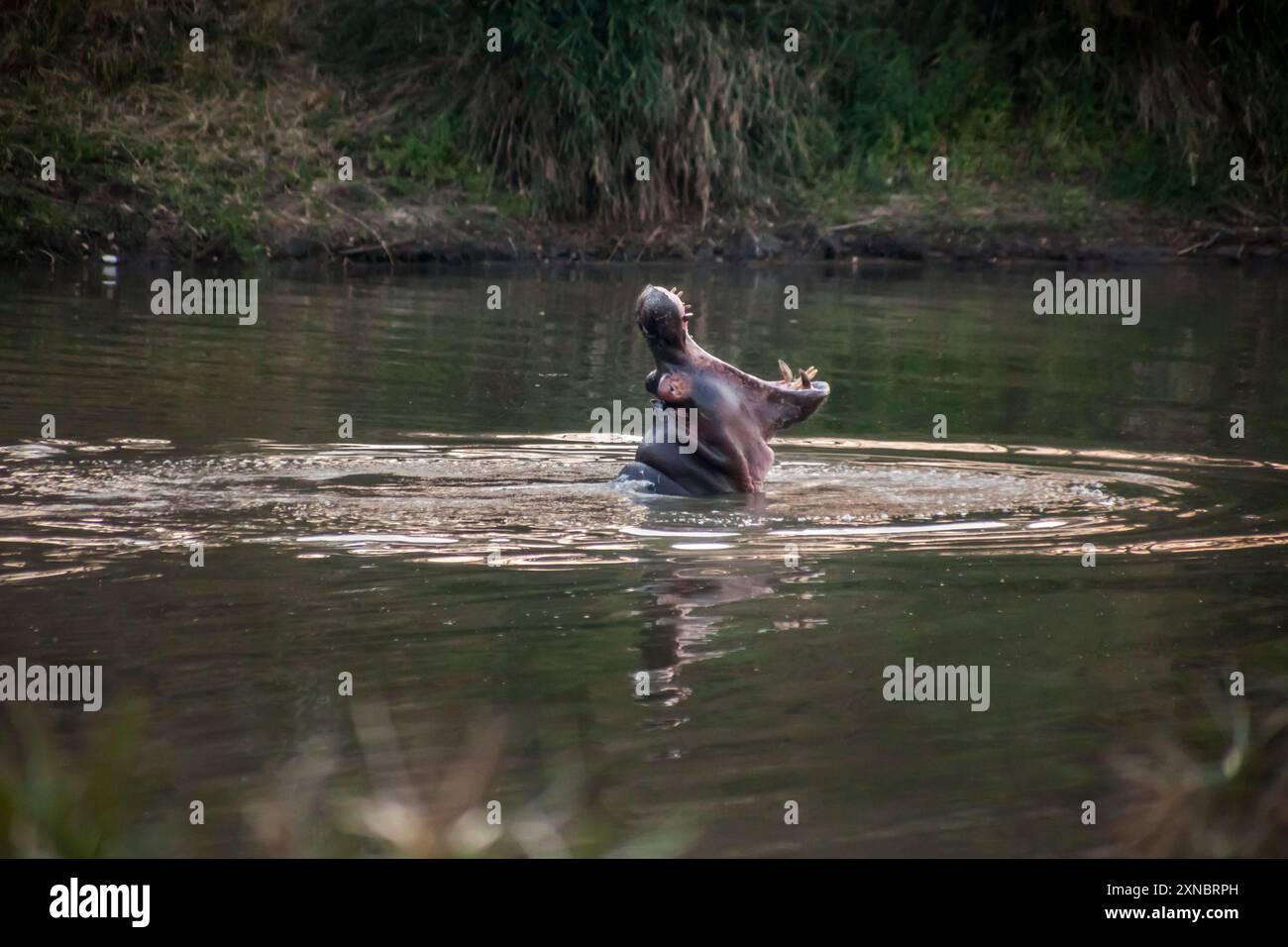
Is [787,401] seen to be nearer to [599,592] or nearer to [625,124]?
[599,592]

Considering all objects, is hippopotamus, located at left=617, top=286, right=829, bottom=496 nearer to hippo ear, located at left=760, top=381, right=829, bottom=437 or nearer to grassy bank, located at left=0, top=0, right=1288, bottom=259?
hippo ear, located at left=760, top=381, right=829, bottom=437

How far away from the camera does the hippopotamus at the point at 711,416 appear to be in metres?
8.95

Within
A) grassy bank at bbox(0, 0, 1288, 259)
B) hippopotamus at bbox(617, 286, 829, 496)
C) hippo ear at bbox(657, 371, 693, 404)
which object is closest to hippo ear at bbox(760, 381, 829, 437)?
hippopotamus at bbox(617, 286, 829, 496)

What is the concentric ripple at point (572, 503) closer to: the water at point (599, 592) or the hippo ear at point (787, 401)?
the water at point (599, 592)

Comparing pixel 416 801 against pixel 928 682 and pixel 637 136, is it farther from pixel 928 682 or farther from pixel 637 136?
pixel 637 136

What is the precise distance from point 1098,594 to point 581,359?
25.4ft

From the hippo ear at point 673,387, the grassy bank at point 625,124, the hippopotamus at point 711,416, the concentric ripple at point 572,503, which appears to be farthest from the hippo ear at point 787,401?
the grassy bank at point 625,124

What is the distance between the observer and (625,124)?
22797mm

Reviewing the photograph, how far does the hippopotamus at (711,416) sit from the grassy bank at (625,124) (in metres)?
13.3

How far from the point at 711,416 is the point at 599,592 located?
1.90 meters

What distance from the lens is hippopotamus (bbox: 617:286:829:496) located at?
8945mm

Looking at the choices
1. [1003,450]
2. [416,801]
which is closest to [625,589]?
[416,801]

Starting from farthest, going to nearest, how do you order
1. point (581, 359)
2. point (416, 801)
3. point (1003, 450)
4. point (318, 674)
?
point (581, 359)
point (1003, 450)
point (318, 674)
point (416, 801)

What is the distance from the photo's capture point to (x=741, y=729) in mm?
5773
